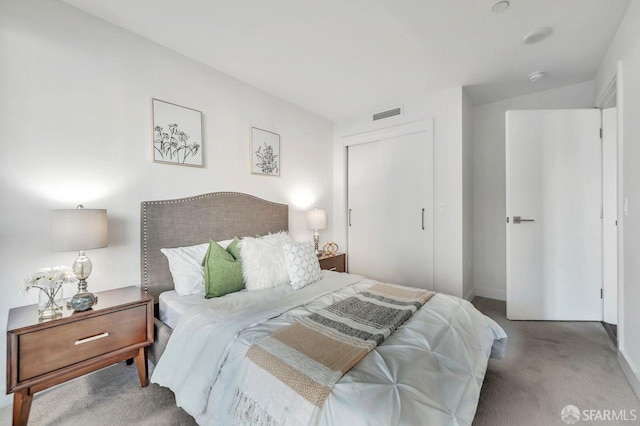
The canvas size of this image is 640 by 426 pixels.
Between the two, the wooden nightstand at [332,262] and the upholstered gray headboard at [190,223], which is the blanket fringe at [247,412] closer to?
the upholstered gray headboard at [190,223]

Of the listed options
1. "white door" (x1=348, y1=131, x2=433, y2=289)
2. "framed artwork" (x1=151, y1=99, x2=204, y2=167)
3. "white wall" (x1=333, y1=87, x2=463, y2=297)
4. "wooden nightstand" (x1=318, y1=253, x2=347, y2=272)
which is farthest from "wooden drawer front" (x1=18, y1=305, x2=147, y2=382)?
"white wall" (x1=333, y1=87, x2=463, y2=297)

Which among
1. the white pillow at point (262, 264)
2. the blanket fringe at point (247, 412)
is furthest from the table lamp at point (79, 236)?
the blanket fringe at point (247, 412)

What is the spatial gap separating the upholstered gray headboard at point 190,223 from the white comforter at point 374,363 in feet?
2.44

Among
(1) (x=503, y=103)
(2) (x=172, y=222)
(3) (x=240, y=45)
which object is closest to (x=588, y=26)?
(1) (x=503, y=103)

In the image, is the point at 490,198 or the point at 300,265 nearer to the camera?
the point at 300,265

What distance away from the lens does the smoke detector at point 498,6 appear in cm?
180

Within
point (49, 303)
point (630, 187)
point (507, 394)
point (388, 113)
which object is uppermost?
point (388, 113)

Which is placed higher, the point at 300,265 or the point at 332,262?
the point at 300,265

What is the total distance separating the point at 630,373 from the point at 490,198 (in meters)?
2.26

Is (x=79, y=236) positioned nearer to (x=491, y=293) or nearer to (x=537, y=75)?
(x=537, y=75)

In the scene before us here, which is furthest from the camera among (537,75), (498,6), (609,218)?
(537,75)

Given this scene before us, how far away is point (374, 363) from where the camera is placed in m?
1.12

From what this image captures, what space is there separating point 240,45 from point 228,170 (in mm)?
1139

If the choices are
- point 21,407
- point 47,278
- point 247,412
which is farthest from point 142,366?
point 247,412
